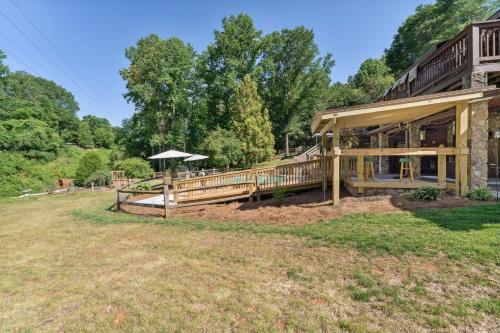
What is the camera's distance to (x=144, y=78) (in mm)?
27016

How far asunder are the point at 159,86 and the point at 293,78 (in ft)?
55.1

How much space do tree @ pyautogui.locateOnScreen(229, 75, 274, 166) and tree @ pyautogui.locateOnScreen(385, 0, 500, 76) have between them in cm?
1795

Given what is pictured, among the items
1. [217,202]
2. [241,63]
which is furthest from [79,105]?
[217,202]

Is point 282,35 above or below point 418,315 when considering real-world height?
above

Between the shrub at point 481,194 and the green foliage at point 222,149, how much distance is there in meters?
15.3

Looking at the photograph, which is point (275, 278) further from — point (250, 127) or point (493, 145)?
point (250, 127)

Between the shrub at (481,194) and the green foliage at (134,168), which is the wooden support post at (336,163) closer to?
the shrub at (481,194)

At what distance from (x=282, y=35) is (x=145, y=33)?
16922 mm

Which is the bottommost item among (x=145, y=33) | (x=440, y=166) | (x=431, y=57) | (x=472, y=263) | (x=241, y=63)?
(x=472, y=263)

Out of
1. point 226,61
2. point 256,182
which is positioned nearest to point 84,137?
point 226,61

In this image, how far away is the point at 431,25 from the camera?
2622cm

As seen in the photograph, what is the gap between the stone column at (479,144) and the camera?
5801 mm

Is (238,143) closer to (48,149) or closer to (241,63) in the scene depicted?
(241,63)

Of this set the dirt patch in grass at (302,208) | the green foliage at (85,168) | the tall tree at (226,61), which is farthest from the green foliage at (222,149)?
the dirt patch in grass at (302,208)
